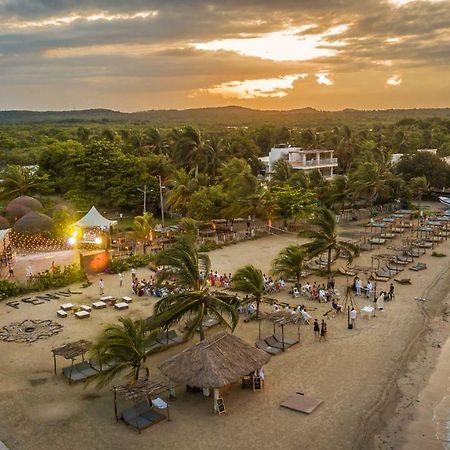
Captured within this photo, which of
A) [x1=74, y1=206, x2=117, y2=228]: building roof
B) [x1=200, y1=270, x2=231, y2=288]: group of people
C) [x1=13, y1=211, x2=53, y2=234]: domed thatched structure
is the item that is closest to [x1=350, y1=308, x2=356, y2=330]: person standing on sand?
[x1=200, y1=270, x2=231, y2=288]: group of people

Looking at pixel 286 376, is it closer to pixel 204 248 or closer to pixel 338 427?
pixel 338 427

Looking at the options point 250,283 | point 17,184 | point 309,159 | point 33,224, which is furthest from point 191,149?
point 250,283

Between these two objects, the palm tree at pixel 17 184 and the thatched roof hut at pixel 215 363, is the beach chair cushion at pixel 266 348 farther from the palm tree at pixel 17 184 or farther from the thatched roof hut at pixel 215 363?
the palm tree at pixel 17 184

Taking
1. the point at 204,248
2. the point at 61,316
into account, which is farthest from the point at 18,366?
the point at 204,248

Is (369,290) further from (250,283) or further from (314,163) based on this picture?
(314,163)

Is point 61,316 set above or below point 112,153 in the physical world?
below

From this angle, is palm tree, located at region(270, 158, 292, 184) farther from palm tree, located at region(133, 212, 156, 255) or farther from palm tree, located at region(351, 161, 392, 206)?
palm tree, located at region(133, 212, 156, 255)
